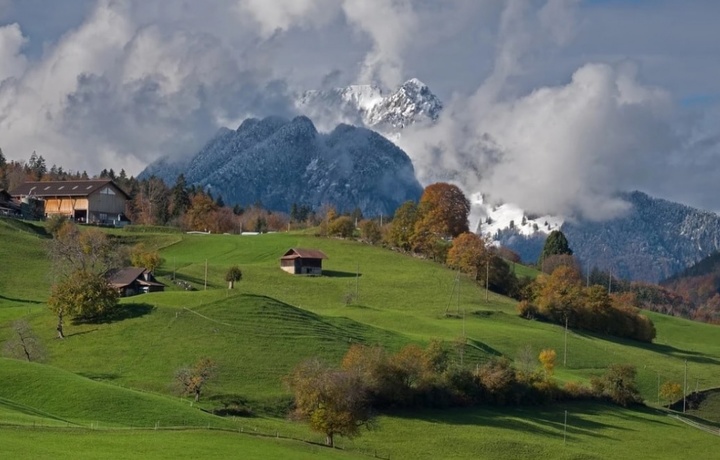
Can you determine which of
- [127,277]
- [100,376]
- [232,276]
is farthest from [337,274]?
[100,376]

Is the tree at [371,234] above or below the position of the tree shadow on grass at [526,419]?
above

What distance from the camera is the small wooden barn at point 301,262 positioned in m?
162

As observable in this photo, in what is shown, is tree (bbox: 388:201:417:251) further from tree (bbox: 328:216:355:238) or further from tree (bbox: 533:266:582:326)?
tree (bbox: 533:266:582:326)

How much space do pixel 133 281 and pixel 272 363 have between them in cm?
3594

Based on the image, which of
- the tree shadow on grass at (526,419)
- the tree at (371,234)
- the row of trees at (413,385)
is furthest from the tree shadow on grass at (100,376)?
the tree at (371,234)

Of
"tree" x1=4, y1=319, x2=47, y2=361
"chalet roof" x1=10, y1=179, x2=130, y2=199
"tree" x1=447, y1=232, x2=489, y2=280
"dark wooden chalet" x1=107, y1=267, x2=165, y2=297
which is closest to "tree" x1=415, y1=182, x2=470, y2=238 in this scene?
"tree" x1=447, y1=232, x2=489, y2=280

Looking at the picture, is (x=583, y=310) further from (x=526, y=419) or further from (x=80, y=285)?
(x=80, y=285)

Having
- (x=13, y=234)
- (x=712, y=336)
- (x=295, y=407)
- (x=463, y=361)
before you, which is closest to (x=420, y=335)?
(x=463, y=361)

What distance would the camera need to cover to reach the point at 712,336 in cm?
18100

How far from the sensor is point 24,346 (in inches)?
3711

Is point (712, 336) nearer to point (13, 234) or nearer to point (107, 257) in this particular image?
point (107, 257)

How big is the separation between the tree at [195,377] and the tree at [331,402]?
817cm

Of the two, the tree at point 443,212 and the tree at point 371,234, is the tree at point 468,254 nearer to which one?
the tree at point 443,212

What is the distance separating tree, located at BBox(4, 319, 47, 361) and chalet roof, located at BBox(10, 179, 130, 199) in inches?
3576
